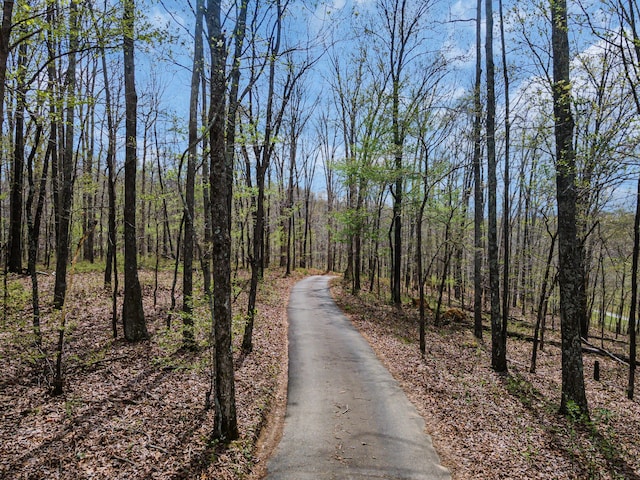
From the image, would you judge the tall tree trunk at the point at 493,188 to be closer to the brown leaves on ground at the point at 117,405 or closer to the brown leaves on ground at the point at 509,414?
the brown leaves on ground at the point at 509,414

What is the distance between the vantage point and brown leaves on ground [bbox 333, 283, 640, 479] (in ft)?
19.4

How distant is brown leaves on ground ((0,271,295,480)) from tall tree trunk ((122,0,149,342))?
536mm

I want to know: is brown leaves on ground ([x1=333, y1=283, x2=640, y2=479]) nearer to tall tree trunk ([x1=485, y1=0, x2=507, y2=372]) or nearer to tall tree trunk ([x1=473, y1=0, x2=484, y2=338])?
tall tree trunk ([x1=485, y1=0, x2=507, y2=372])

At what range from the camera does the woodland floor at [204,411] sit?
511 cm

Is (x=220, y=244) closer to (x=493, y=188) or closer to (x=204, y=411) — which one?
(x=204, y=411)

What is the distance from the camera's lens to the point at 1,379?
22.0 feet

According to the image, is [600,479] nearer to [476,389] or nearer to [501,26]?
[476,389]

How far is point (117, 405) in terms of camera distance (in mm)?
6398

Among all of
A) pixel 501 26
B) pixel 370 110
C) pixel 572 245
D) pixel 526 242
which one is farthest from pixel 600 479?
pixel 526 242

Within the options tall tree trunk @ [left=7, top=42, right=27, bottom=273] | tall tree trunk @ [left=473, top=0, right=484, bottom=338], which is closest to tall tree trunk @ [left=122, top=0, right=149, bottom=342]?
tall tree trunk @ [left=7, top=42, right=27, bottom=273]

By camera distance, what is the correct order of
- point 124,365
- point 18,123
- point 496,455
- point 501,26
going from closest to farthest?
point 496,455, point 124,365, point 501,26, point 18,123

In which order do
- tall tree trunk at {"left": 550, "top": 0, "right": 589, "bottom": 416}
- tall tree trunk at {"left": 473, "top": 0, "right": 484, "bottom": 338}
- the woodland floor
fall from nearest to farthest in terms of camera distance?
the woodland floor < tall tree trunk at {"left": 550, "top": 0, "right": 589, "bottom": 416} < tall tree trunk at {"left": 473, "top": 0, "right": 484, "bottom": 338}

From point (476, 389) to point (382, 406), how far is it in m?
2.94

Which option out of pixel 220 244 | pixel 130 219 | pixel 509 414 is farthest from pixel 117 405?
pixel 509 414
